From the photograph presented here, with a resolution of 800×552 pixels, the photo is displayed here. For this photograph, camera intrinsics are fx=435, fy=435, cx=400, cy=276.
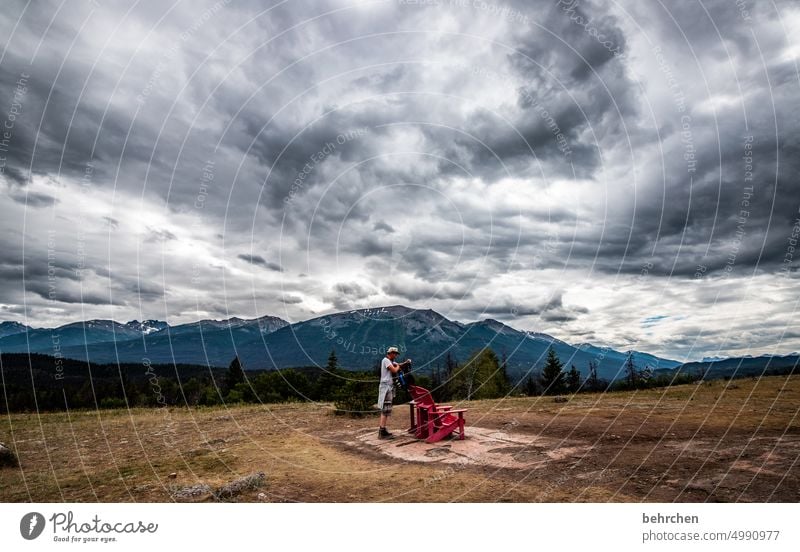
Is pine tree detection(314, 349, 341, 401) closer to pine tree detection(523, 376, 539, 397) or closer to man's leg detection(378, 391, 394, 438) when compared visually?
pine tree detection(523, 376, 539, 397)

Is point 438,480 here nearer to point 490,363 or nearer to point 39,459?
point 39,459

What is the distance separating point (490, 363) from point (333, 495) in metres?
60.9

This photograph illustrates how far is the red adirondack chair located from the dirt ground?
42 centimetres

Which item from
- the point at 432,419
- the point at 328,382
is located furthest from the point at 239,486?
the point at 328,382

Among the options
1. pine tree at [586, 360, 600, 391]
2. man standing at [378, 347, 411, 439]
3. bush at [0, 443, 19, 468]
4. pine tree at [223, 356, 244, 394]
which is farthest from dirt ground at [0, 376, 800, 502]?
pine tree at [223, 356, 244, 394]

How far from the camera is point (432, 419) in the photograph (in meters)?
11.8

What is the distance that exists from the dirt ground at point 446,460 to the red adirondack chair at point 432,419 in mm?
419

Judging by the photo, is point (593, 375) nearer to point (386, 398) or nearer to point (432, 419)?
point (432, 419)

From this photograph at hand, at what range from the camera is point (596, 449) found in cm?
991

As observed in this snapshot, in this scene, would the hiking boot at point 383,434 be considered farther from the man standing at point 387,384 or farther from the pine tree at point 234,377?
the pine tree at point 234,377

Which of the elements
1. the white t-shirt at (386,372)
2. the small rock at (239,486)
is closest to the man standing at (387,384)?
the white t-shirt at (386,372)

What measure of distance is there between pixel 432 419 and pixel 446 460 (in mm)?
2305

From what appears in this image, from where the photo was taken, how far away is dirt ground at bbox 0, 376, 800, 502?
7.49m
